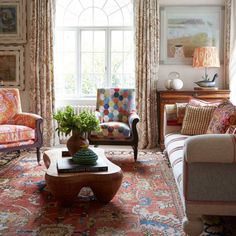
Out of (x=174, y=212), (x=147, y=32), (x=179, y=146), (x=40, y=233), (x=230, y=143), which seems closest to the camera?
(x=230, y=143)

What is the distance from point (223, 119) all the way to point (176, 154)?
537 mm

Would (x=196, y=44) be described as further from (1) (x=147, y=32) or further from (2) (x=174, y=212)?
(2) (x=174, y=212)

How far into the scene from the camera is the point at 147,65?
18.7 ft

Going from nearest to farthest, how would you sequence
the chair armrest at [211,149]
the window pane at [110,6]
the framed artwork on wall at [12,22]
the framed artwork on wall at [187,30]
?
the chair armrest at [211,149] < the framed artwork on wall at [187,30] < the framed artwork on wall at [12,22] < the window pane at [110,6]

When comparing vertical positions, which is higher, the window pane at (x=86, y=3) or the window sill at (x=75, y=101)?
the window pane at (x=86, y=3)

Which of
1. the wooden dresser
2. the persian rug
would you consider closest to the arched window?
the wooden dresser

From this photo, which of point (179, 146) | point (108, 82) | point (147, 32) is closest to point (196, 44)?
point (147, 32)

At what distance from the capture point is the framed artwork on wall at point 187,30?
227 inches

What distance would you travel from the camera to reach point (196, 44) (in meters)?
5.80

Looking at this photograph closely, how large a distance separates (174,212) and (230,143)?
3.19ft

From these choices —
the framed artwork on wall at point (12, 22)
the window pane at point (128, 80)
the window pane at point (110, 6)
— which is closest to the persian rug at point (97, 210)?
the window pane at point (128, 80)

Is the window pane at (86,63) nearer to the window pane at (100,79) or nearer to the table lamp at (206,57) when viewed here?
the window pane at (100,79)

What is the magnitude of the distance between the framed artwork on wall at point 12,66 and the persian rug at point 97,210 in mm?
2268

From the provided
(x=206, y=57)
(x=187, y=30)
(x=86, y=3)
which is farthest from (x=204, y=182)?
(x=86, y=3)
